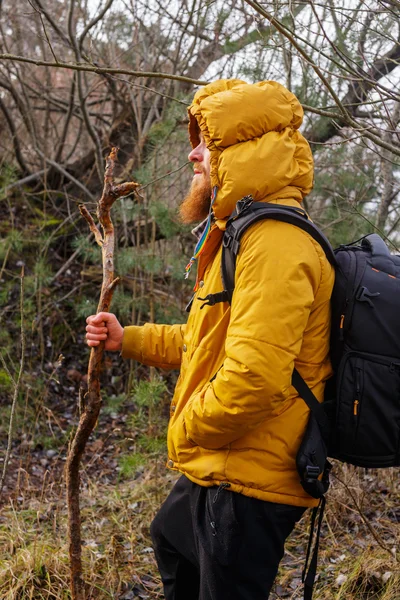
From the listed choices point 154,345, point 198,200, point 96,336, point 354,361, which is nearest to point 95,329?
point 96,336

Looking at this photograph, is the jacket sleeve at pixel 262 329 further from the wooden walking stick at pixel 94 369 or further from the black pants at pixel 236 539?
the wooden walking stick at pixel 94 369

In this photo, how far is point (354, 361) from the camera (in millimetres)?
2053

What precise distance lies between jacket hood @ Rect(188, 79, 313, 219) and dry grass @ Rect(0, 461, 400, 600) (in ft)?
6.25

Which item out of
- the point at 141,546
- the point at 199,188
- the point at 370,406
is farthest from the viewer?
the point at 141,546

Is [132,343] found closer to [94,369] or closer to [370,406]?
[94,369]

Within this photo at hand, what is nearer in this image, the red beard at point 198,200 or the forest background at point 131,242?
the red beard at point 198,200

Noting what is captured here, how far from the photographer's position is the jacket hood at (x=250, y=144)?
209 centimetres

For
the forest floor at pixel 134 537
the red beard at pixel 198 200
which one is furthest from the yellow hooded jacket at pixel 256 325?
the forest floor at pixel 134 537

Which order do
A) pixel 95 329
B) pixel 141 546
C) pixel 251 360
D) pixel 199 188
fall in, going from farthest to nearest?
pixel 141 546 → pixel 95 329 → pixel 199 188 → pixel 251 360

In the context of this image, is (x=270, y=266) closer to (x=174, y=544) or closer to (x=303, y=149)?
(x=303, y=149)

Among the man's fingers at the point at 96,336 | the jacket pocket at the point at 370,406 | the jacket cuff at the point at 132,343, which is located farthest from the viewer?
the jacket cuff at the point at 132,343

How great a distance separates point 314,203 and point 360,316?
14.7 feet

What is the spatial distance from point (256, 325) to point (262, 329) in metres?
0.02

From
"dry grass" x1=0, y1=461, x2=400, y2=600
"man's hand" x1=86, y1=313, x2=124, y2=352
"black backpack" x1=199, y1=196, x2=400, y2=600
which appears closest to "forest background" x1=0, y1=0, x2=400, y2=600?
"dry grass" x1=0, y1=461, x2=400, y2=600
